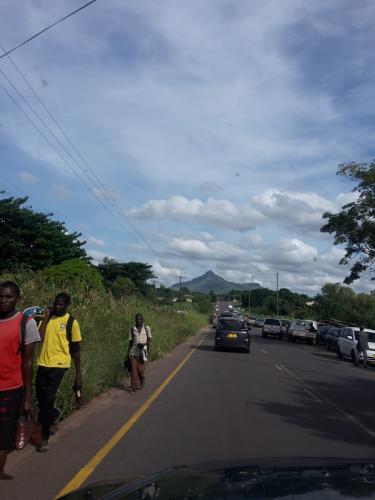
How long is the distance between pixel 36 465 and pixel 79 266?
30.8 meters

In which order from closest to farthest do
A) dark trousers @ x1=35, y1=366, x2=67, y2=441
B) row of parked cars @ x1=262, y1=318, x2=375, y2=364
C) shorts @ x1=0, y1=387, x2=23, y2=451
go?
shorts @ x1=0, y1=387, x2=23, y2=451 → dark trousers @ x1=35, y1=366, x2=67, y2=441 → row of parked cars @ x1=262, y1=318, x2=375, y2=364

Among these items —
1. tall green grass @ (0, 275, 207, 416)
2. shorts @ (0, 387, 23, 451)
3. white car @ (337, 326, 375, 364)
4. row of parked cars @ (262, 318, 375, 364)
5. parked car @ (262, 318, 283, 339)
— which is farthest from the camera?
parked car @ (262, 318, 283, 339)

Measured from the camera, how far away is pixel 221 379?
1495cm

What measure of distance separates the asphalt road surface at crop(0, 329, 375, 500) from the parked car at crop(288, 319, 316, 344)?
2383 cm

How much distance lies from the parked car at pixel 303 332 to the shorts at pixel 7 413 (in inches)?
1401

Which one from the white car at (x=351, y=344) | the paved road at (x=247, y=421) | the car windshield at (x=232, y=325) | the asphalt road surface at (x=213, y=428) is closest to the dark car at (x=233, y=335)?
the car windshield at (x=232, y=325)

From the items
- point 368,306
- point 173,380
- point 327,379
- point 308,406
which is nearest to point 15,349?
point 308,406

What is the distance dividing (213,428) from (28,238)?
94.2 ft

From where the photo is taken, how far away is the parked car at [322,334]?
36503mm

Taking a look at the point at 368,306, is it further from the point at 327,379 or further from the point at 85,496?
the point at 85,496

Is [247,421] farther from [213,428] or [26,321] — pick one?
[26,321]

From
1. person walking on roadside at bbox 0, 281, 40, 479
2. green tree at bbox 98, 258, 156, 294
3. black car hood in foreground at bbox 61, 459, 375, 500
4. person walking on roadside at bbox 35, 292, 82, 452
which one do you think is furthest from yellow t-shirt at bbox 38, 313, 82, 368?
green tree at bbox 98, 258, 156, 294

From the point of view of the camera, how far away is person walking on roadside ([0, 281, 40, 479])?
16.1 feet

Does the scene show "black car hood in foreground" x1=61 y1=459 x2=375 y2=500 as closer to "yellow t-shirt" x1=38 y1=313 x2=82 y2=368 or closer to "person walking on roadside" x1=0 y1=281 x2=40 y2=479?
"person walking on roadside" x1=0 y1=281 x2=40 y2=479
